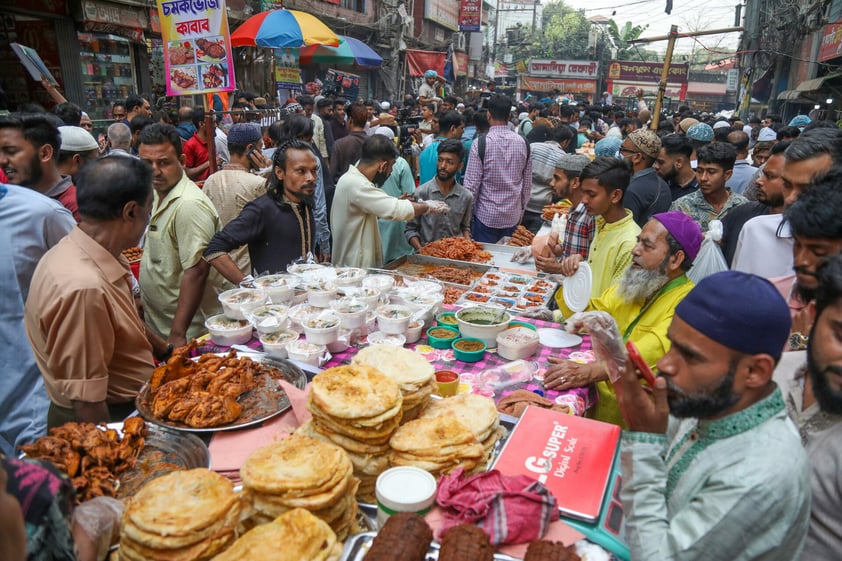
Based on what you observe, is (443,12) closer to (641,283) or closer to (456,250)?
(456,250)

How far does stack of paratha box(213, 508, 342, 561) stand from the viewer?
1.31 m

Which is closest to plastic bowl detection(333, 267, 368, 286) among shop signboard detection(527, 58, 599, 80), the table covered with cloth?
the table covered with cloth

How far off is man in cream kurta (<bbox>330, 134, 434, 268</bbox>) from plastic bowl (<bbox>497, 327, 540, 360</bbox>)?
1.73 m

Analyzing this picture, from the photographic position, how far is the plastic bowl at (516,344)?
118 inches

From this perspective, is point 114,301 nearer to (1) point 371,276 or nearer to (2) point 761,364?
(1) point 371,276

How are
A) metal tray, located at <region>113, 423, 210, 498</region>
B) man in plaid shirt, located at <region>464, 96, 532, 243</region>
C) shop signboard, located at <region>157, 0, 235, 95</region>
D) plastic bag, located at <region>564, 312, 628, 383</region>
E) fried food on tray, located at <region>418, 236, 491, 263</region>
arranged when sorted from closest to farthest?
metal tray, located at <region>113, 423, 210, 498</region> < plastic bag, located at <region>564, 312, 628, 383</region> < shop signboard, located at <region>157, 0, 235, 95</region> < fried food on tray, located at <region>418, 236, 491, 263</region> < man in plaid shirt, located at <region>464, 96, 532, 243</region>

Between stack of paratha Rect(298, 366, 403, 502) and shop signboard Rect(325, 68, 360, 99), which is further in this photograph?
shop signboard Rect(325, 68, 360, 99)

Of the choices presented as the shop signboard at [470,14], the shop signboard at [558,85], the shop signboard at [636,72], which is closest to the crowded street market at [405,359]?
the shop signboard at [470,14]

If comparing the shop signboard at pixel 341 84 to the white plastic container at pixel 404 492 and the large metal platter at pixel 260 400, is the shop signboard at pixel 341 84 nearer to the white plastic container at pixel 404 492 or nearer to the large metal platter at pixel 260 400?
the large metal platter at pixel 260 400

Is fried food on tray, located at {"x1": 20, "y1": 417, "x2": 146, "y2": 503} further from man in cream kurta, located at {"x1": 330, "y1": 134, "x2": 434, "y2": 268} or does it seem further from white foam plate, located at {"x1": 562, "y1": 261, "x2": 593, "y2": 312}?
man in cream kurta, located at {"x1": 330, "y1": 134, "x2": 434, "y2": 268}

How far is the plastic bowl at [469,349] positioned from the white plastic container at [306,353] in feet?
2.53

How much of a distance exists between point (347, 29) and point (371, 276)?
71.0ft

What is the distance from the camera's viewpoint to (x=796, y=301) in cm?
267

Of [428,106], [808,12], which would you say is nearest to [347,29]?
[428,106]
